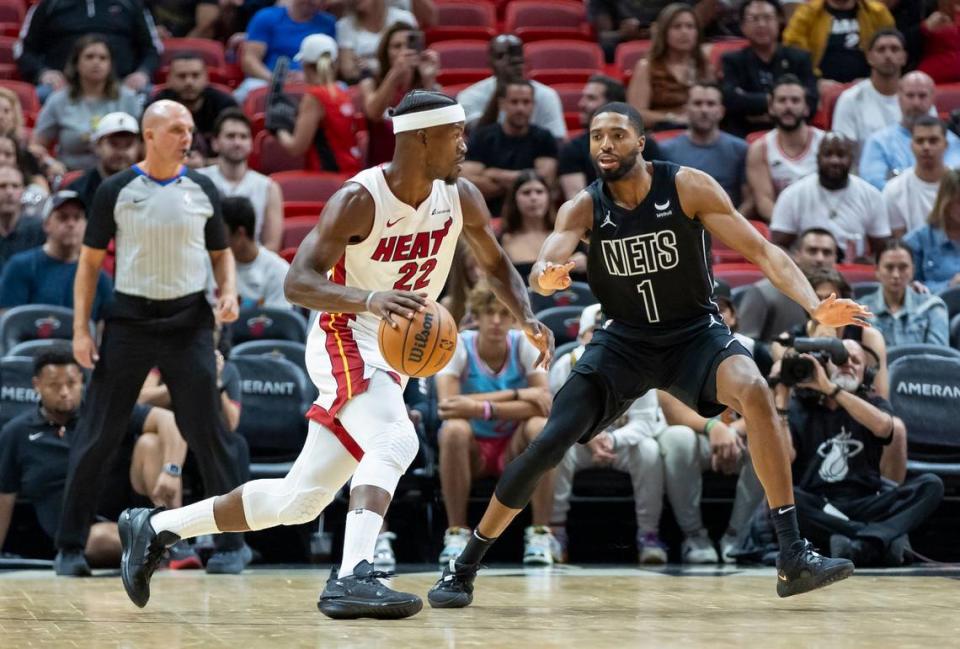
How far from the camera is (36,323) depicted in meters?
8.88

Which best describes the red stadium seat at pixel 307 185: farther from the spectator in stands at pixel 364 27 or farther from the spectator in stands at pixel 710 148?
the spectator in stands at pixel 710 148

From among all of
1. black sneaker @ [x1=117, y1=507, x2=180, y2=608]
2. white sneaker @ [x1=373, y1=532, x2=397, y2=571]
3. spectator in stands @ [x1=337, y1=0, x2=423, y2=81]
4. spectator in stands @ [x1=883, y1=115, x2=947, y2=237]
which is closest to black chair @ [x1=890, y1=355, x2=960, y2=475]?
spectator in stands @ [x1=883, y1=115, x2=947, y2=237]

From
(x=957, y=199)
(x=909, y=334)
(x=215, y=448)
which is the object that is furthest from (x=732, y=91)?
(x=215, y=448)

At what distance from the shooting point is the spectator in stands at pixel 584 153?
10320 millimetres

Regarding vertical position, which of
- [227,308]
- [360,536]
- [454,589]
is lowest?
[454,589]

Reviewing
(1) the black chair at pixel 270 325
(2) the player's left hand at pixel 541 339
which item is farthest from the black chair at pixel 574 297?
(2) the player's left hand at pixel 541 339

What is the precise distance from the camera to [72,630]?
17.0 ft

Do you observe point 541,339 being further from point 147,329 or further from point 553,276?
point 147,329

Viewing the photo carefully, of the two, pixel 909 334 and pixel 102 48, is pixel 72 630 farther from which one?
pixel 102 48

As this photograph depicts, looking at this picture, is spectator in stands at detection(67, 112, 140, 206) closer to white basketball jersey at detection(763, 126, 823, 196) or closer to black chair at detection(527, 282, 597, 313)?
black chair at detection(527, 282, 597, 313)

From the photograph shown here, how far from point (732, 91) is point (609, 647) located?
7.93 m

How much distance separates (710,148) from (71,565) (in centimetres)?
551

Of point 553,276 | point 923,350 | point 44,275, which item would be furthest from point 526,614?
point 44,275

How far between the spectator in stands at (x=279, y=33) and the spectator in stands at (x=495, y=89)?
155cm
